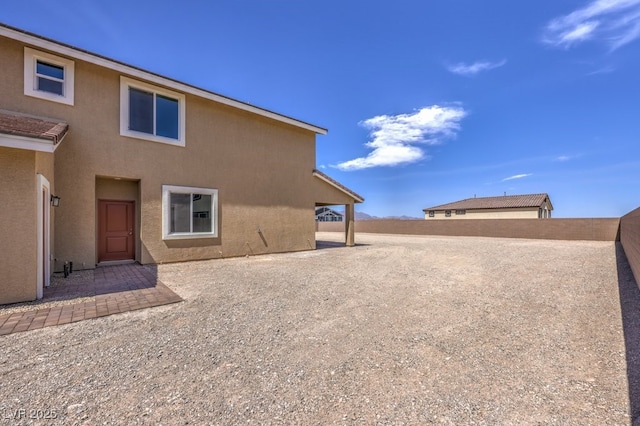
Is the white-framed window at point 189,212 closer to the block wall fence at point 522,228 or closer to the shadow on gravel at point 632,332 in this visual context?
the shadow on gravel at point 632,332

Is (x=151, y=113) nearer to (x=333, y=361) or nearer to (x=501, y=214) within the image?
(x=333, y=361)

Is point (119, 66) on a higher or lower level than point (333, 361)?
higher

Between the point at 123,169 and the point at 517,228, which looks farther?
the point at 517,228

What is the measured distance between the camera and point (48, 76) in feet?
25.2

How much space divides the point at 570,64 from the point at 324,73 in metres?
11.4

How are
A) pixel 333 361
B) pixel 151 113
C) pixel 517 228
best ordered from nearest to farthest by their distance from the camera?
pixel 333 361 → pixel 151 113 → pixel 517 228

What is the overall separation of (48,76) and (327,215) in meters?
38.5

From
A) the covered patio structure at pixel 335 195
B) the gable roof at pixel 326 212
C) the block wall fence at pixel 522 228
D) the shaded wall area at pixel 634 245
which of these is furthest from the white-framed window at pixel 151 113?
the gable roof at pixel 326 212

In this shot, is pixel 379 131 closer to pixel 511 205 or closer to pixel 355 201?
pixel 511 205

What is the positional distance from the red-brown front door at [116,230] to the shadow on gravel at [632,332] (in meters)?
11.4

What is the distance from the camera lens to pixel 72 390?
103 inches

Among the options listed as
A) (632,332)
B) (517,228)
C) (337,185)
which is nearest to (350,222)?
(337,185)

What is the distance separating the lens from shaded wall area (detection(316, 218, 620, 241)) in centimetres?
1961

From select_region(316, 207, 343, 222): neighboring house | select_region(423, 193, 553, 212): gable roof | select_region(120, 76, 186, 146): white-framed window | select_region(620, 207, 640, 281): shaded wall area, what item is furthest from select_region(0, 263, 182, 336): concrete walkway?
Answer: select_region(316, 207, 343, 222): neighboring house
